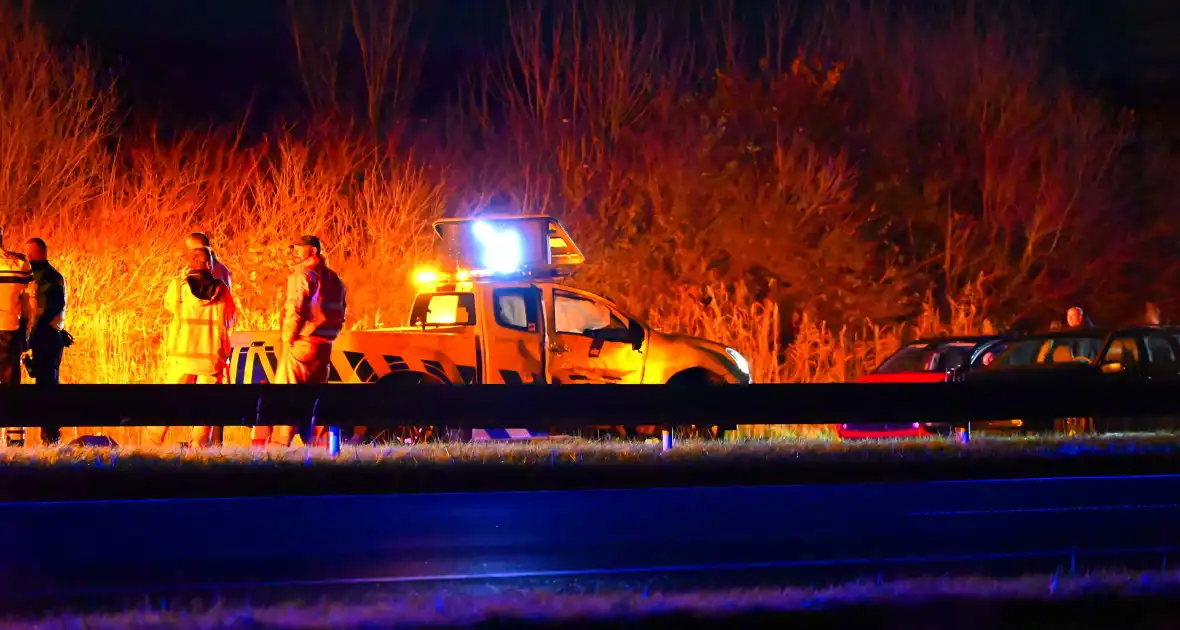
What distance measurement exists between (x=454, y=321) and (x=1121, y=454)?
21.3 feet

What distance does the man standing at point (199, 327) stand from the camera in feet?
48.3

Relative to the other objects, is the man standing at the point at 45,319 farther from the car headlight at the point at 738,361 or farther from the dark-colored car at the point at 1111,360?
the dark-colored car at the point at 1111,360

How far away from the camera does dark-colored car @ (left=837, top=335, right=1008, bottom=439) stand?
17750 mm

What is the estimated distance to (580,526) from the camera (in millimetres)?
9586

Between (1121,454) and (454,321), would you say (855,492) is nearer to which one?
(1121,454)

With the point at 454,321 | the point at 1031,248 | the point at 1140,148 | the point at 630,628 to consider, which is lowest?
the point at 630,628

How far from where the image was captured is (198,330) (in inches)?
585

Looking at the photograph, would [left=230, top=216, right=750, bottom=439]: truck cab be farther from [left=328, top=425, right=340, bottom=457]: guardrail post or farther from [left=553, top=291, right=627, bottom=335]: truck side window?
[left=328, top=425, right=340, bottom=457]: guardrail post

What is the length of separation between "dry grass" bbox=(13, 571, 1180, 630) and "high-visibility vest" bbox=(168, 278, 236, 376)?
823 centimetres

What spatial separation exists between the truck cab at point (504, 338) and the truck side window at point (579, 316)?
0.01m

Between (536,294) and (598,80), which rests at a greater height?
(598,80)

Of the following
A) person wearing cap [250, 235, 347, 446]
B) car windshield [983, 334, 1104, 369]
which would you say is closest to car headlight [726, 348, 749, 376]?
car windshield [983, 334, 1104, 369]

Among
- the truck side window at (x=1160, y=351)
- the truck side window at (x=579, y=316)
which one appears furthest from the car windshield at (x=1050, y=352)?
the truck side window at (x=579, y=316)

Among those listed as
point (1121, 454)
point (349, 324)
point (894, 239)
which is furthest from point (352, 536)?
point (894, 239)
